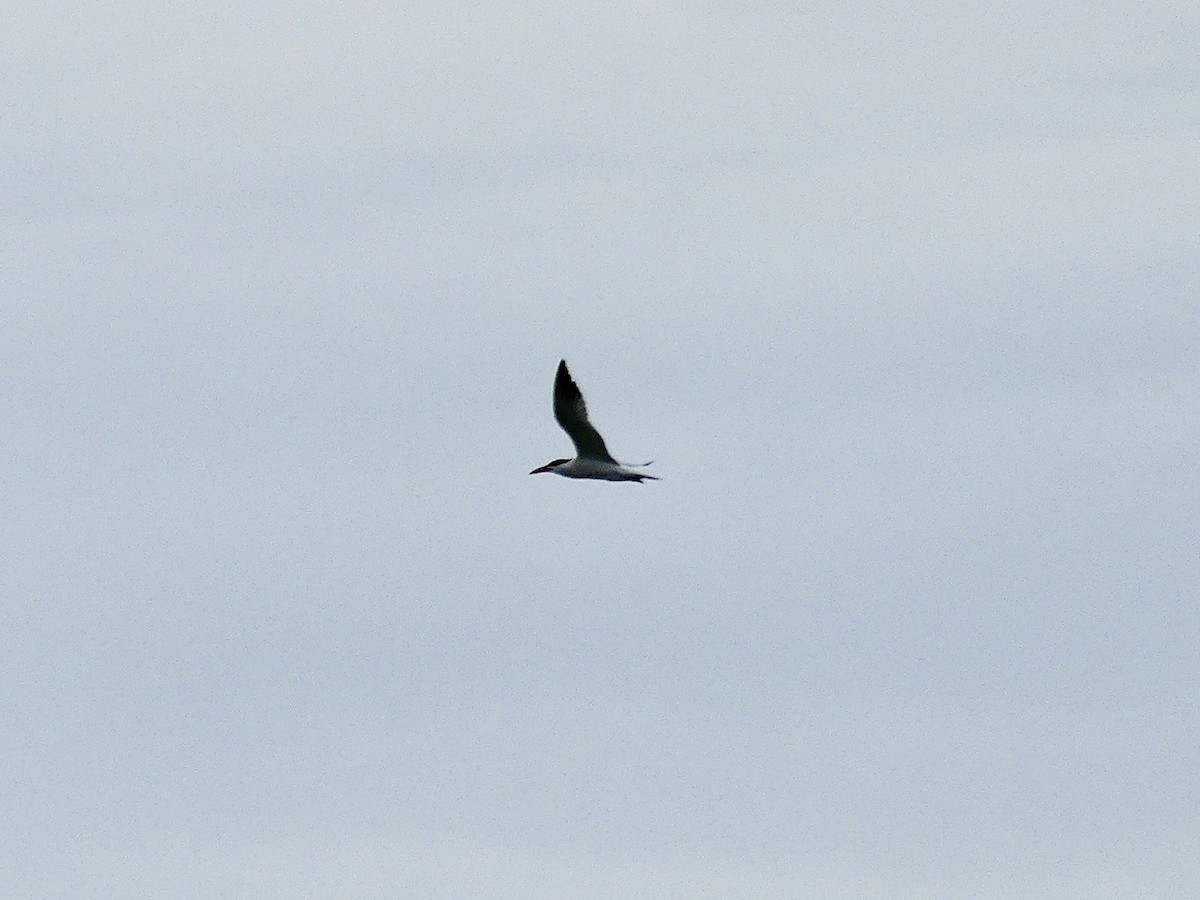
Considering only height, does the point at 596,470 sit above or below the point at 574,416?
below

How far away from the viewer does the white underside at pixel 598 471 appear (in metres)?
169

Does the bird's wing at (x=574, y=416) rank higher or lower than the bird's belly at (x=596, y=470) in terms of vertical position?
higher

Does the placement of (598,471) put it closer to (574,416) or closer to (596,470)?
(596,470)

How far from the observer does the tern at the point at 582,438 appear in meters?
168

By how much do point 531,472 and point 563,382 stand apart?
5.14 m

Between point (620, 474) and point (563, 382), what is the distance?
328 cm

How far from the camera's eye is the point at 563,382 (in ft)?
552

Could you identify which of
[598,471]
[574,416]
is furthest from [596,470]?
[574,416]

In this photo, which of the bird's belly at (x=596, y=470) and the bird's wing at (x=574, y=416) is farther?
the bird's belly at (x=596, y=470)

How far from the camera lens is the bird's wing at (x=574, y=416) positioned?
552ft

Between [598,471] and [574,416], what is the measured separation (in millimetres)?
2257

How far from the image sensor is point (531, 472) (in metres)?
173

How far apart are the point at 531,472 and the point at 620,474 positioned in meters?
4.03

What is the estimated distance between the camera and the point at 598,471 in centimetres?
17038
